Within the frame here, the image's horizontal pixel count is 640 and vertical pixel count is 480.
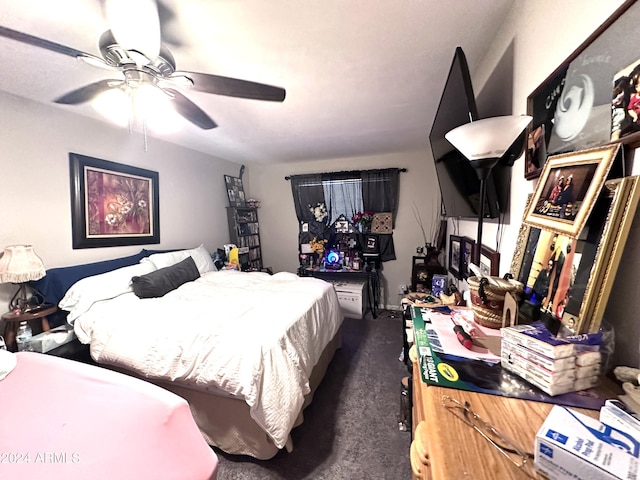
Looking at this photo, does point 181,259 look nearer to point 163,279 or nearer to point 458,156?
point 163,279

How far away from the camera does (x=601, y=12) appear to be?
661 mm

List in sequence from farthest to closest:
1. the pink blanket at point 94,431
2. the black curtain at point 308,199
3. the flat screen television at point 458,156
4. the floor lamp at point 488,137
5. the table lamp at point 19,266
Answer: the black curtain at point 308,199, the table lamp at point 19,266, the flat screen television at point 458,156, the floor lamp at point 488,137, the pink blanket at point 94,431

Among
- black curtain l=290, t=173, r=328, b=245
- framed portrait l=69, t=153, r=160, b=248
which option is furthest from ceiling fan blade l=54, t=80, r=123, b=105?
black curtain l=290, t=173, r=328, b=245

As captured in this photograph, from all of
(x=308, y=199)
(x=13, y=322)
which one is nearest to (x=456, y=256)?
(x=308, y=199)

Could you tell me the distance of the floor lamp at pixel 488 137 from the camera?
93 cm

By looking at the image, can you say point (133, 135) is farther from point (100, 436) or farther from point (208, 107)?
point (100, 436)

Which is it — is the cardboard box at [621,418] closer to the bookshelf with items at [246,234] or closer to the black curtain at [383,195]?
the black curtain at [383,195]

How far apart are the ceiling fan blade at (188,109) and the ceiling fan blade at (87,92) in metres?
0.25

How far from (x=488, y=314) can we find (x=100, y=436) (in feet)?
4.39

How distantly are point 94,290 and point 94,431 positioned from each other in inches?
63.0

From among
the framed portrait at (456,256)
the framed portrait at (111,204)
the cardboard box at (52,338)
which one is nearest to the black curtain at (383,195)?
the framed portrait at (456,256)

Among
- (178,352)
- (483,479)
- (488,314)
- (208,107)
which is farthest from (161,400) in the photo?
(208,107)

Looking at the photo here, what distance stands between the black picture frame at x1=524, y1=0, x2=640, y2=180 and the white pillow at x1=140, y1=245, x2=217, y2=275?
301 centimetres

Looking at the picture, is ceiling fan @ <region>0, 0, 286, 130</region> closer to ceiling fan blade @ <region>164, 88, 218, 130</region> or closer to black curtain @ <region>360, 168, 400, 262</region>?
ceiling fan blade @ <region>164, 88, 218, 130</region>
